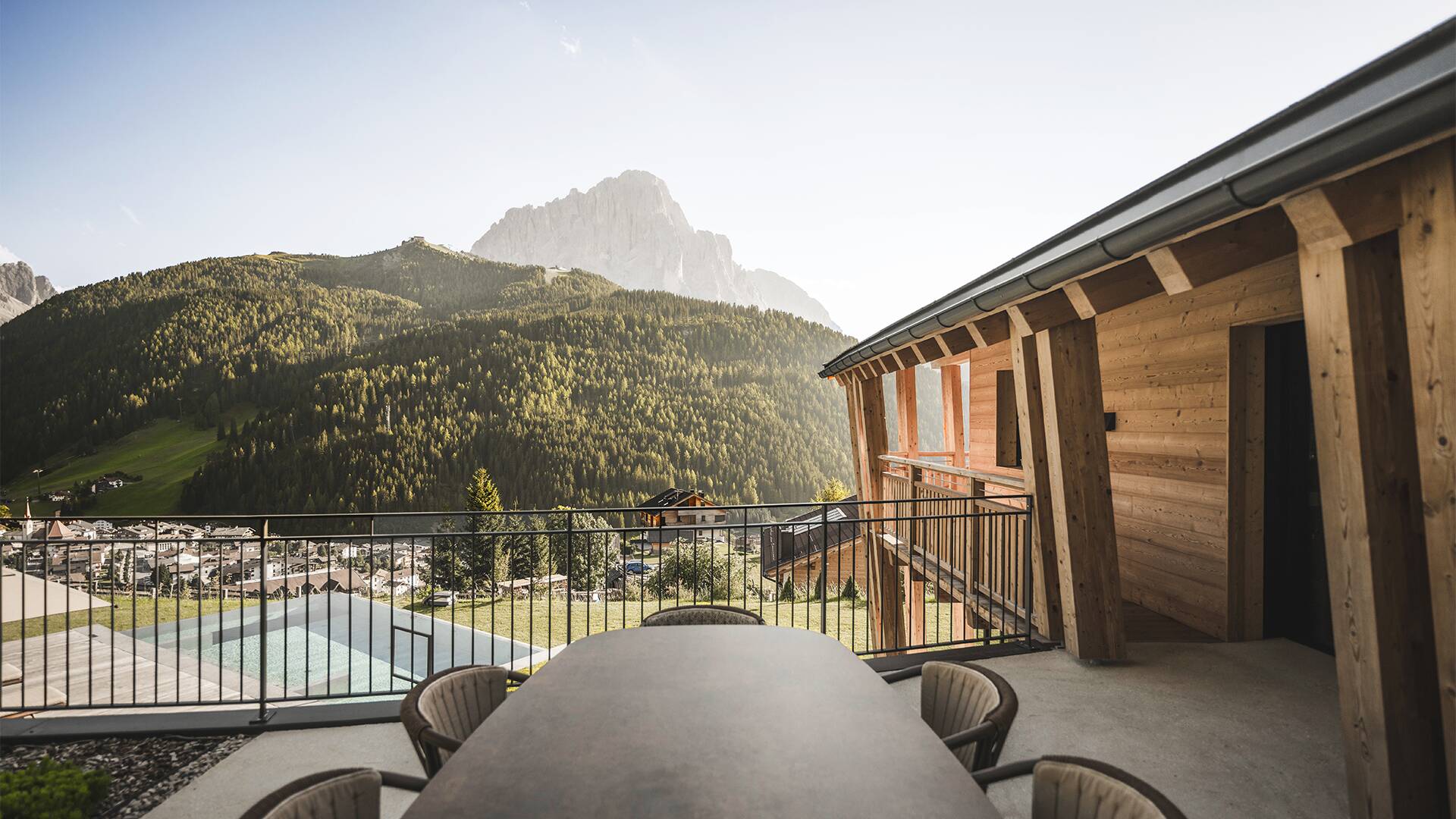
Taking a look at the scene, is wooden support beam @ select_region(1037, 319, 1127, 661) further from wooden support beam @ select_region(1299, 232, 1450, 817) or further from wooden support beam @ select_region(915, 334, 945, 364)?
wooden support beam @ select_region(915, 334, 945, 364)

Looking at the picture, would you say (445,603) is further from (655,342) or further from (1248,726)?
(655,342)

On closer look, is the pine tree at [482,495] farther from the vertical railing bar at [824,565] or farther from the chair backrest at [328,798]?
the chair backrest at [328,798]

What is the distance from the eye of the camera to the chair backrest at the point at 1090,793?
3.92ft

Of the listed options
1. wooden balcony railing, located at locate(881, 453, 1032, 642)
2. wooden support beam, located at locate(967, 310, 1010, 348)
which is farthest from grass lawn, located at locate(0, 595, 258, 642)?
wooden support beam, located at locate(967, 310, 1010, 348)

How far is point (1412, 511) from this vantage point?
6.40 ft

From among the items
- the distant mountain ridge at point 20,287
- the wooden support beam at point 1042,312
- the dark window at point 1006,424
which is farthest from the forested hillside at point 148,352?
the wooden support beam at point 1042,312

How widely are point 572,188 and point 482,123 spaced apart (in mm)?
85475

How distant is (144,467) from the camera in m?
51.6

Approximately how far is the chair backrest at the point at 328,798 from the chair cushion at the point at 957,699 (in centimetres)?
153

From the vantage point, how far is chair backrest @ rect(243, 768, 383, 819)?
1.20m

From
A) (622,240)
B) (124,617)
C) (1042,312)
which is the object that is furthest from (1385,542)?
(622,240)

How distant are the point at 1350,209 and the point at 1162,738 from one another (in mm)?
2485

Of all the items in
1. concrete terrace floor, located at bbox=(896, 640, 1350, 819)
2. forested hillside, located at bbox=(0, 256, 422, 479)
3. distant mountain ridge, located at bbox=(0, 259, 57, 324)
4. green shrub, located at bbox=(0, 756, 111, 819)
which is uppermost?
distant mountain ridge, located at bbox=(0, 259, 57, 324)

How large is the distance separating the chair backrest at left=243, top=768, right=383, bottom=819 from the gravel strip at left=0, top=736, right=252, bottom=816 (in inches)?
83.9
